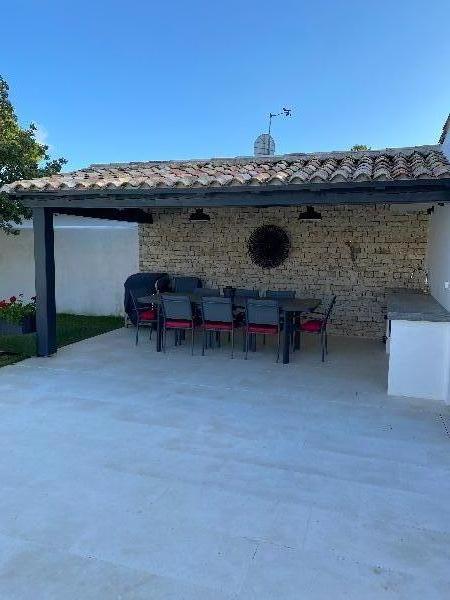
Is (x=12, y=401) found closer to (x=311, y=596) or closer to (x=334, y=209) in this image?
(x=311, y=596)

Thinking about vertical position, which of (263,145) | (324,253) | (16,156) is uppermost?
(263,145)

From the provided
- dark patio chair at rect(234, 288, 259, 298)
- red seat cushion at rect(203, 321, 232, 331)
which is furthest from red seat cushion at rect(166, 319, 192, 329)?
dark patio chair at rect(234, 288, 259, 298)

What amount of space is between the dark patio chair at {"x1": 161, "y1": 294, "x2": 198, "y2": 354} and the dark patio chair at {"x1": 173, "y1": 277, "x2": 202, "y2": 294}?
2312 millimetres

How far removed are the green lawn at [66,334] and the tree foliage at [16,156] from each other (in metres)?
2.66

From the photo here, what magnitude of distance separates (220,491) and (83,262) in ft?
30.5

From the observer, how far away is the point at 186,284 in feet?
31.9

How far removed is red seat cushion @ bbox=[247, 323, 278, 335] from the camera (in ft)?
22.6

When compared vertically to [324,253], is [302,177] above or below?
above

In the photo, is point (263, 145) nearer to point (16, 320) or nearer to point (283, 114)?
point (283, 114)

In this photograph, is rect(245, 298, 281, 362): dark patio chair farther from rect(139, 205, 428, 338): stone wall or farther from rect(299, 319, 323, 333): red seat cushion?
rect(139, 205, 428, 338): stone wall

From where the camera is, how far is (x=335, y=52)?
12531mm

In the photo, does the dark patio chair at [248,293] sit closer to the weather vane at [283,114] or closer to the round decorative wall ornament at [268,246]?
the round decorative wall ornament at [268,246]

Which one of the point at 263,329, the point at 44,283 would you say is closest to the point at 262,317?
the point at 263,329

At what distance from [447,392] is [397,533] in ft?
9.32
